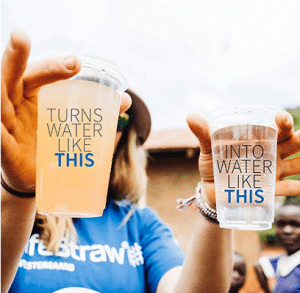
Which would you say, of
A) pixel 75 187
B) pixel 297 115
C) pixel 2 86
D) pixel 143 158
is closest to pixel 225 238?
pixel 75 187

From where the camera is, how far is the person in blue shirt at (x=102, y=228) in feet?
2.94

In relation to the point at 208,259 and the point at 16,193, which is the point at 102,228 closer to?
the point at 208,259

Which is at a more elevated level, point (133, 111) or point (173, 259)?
point (133, 111)

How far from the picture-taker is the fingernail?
83 centimetres

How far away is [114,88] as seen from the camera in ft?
3.20

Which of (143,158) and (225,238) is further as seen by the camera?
(143,158)

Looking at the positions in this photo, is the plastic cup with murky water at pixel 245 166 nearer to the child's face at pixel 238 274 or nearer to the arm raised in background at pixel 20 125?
the arm raised in background at pixel 20 125

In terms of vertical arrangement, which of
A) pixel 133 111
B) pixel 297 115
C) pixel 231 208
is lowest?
pixel 231 208

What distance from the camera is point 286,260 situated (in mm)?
3227

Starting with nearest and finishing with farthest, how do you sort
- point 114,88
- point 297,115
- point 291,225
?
point 114,88, point 291,225, point 297,115

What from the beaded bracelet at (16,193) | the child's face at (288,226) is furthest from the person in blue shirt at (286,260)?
the beaded bracelet at (16,193)

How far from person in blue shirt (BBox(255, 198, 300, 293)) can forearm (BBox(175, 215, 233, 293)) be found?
187 centimetres

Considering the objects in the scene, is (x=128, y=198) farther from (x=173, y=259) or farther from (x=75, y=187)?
(x=75, y=187)

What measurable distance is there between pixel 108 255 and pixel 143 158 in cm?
79
